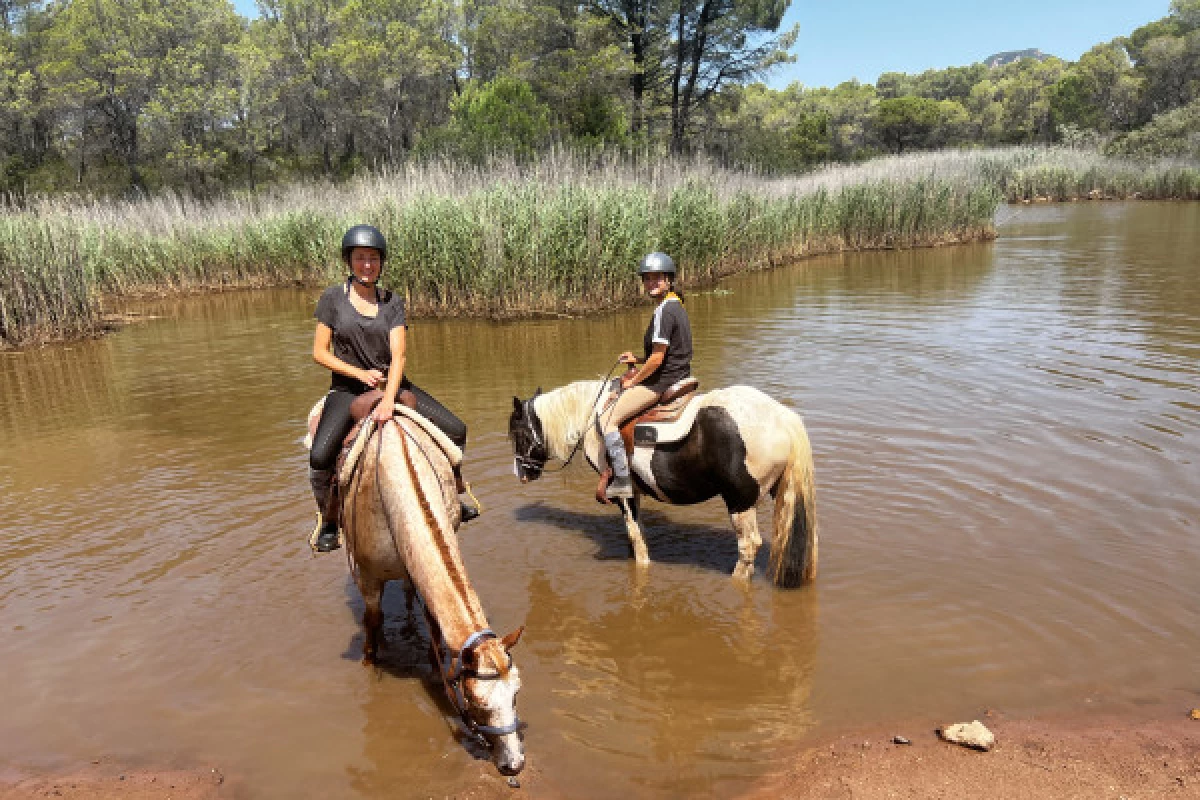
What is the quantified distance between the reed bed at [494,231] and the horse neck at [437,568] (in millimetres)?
11619

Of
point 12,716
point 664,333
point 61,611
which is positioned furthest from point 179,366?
point 664,333

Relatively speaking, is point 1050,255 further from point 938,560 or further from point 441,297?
point 938,560

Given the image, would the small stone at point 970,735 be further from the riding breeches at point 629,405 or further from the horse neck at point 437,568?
the riding breeches at point 629,405

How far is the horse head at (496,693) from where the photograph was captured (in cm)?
295

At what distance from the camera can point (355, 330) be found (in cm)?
444

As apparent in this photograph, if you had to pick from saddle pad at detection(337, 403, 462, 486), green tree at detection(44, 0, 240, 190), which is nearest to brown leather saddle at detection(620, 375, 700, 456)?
saddle pad at detection(337, 403, 462, 486)

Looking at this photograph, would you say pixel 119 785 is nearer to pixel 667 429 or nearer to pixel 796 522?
pixel 667 429

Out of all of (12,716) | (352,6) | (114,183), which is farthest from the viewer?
(352,6)

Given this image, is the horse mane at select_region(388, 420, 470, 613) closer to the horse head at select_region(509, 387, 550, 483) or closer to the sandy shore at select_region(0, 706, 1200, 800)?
the sandy shore at select_region(0, 706, 1200, 800)

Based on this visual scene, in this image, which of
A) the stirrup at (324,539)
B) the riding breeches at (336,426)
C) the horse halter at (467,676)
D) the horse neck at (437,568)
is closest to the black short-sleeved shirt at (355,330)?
the riding breeches at (336,426)

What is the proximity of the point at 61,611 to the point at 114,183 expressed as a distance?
1768 inches

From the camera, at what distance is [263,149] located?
4606cm

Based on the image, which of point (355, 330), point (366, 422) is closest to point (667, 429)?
point (366, 422)

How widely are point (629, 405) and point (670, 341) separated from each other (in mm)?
597
